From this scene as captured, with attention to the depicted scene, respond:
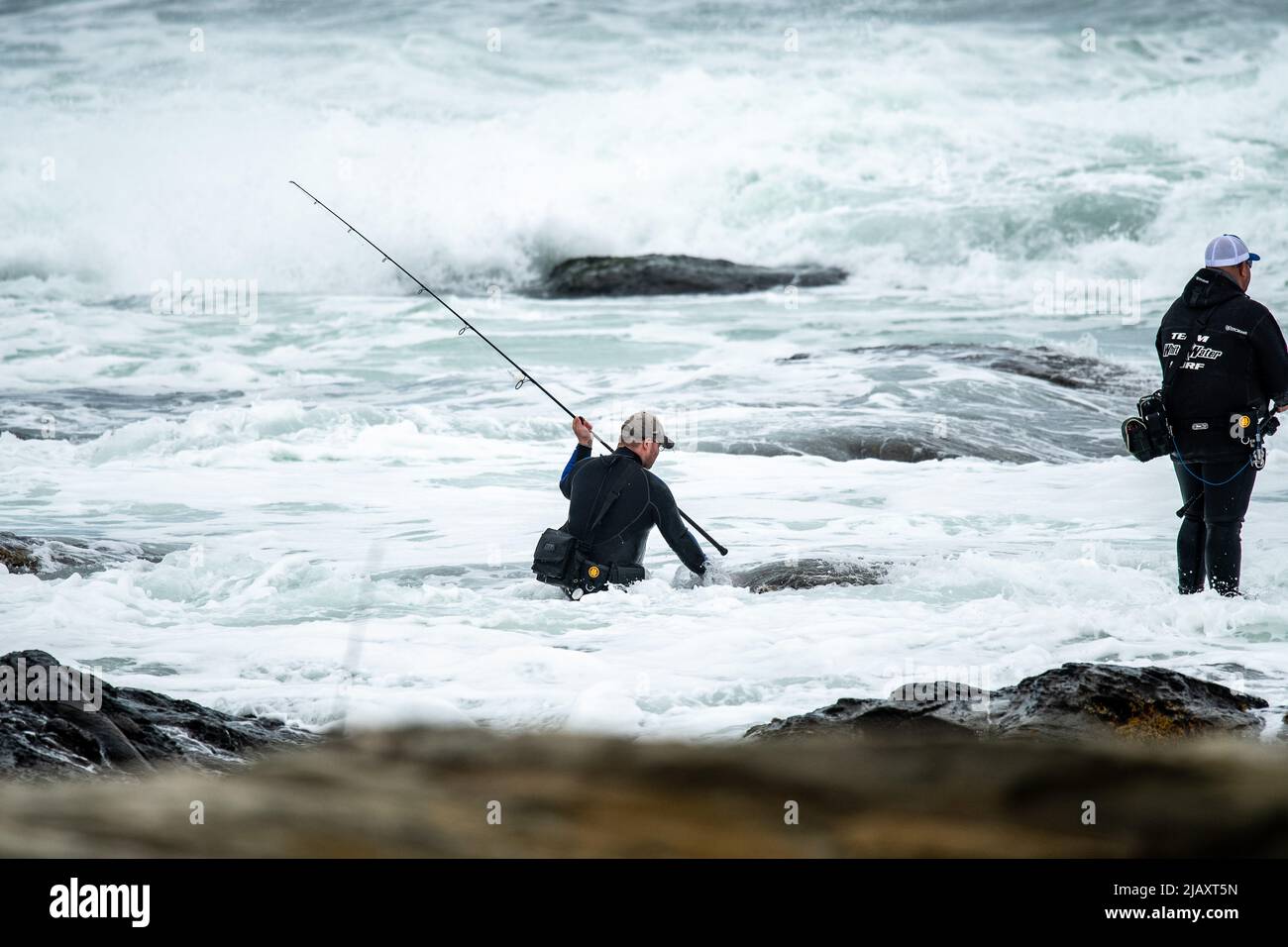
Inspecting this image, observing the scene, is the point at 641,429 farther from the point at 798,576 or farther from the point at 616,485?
the point at 798,576

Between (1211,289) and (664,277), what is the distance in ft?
55.5

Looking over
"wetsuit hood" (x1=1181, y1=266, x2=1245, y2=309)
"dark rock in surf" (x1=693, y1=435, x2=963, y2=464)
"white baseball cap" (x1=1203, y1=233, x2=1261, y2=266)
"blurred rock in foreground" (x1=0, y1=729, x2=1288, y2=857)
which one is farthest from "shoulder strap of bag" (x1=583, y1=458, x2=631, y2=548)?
"dark rock in surf" (x1=693, y1=435, x2=963, y2=464)

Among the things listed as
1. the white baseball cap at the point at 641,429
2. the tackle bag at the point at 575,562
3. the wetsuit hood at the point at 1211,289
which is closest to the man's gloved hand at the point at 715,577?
the tackle bag at the point at 575,562

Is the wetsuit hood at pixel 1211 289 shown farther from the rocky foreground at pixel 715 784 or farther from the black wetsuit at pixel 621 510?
the black wetsuit at pixel 621 510

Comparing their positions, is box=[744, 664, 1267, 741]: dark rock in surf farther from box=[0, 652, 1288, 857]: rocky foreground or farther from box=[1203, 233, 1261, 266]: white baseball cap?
box=[1203, 233, 1261, 266]: white baseball cap

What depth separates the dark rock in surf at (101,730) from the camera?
4148 millimetres

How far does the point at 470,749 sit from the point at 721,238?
77.1 ft

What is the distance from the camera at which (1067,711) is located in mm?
4680

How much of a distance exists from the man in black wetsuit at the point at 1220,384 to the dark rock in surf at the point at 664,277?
53.1 feet

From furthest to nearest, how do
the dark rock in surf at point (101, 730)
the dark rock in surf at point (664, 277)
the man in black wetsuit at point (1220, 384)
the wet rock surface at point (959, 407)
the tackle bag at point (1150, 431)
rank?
the dark rock in surf at point (664, 277), the wet rock surface at point (959, 407), the tackle bag at point (1150, 431), the man in black wetsuit at point (1220, 384), the dark rock in surf at point (101, 730)

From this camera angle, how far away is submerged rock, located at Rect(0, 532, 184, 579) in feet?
25.0

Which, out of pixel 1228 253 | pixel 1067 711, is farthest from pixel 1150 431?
pixel 1067 711

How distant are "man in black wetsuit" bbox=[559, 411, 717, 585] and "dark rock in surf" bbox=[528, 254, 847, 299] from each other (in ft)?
51.7
